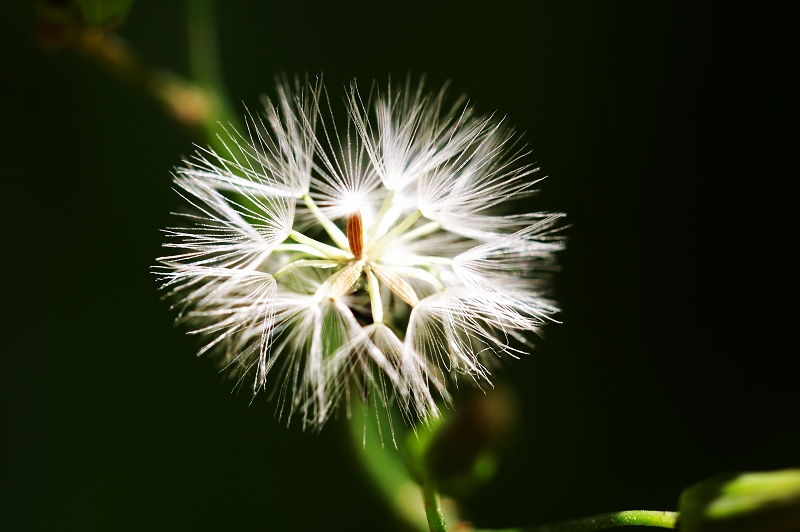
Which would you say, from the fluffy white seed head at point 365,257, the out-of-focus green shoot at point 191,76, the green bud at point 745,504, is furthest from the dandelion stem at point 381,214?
the green bud at point 745,504

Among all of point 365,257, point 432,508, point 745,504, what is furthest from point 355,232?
point 745,504

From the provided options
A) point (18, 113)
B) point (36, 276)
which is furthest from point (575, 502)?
point (18, 113)

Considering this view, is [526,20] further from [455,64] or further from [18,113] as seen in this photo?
[18,113]

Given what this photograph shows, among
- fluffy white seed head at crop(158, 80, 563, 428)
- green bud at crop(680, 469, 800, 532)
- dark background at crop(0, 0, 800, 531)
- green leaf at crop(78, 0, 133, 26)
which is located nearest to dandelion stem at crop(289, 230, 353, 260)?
fluffy white seed head at crop(158, 80, 563, 428)

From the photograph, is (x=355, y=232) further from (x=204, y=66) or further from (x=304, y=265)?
(x=204, y=66)

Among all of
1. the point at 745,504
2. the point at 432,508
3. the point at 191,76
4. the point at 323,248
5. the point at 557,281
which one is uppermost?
the point at 191,76
